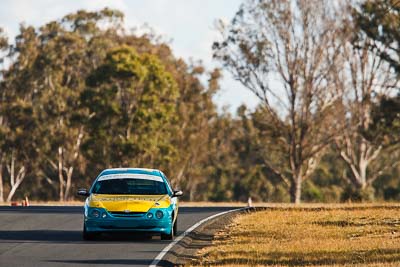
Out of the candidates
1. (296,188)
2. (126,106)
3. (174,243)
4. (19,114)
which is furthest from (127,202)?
(19,114)

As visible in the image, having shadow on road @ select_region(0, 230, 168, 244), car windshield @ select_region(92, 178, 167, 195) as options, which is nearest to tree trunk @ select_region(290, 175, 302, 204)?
shadow on road @ select_region(0, 230, 168, 244)

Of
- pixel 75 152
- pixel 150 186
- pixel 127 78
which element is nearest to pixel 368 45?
pixel 127 78

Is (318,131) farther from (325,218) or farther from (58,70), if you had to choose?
(325,218)

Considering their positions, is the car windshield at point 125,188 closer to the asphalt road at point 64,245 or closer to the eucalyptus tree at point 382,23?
the asphalt road at point 64,245

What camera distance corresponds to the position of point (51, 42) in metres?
77.2

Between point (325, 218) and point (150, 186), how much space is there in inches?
294

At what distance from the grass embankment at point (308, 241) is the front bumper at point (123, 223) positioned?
51.3 inches

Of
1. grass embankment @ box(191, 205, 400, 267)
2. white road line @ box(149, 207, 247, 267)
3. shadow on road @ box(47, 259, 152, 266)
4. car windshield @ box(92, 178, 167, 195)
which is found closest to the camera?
shadow on road @ box(47, 259, 152, 266)

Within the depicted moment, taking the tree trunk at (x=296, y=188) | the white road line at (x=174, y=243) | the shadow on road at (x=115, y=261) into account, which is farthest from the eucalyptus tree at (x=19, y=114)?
the shadow on road at (x=115, y=261)

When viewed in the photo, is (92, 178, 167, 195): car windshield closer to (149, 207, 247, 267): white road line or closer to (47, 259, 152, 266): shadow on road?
(149, 207, 247, 267): white road line

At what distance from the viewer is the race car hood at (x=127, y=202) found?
2050cm

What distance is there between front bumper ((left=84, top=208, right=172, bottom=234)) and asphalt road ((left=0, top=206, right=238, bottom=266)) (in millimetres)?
259

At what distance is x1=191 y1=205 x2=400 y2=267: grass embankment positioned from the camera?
16922mm

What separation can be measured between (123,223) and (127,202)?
0.48m
